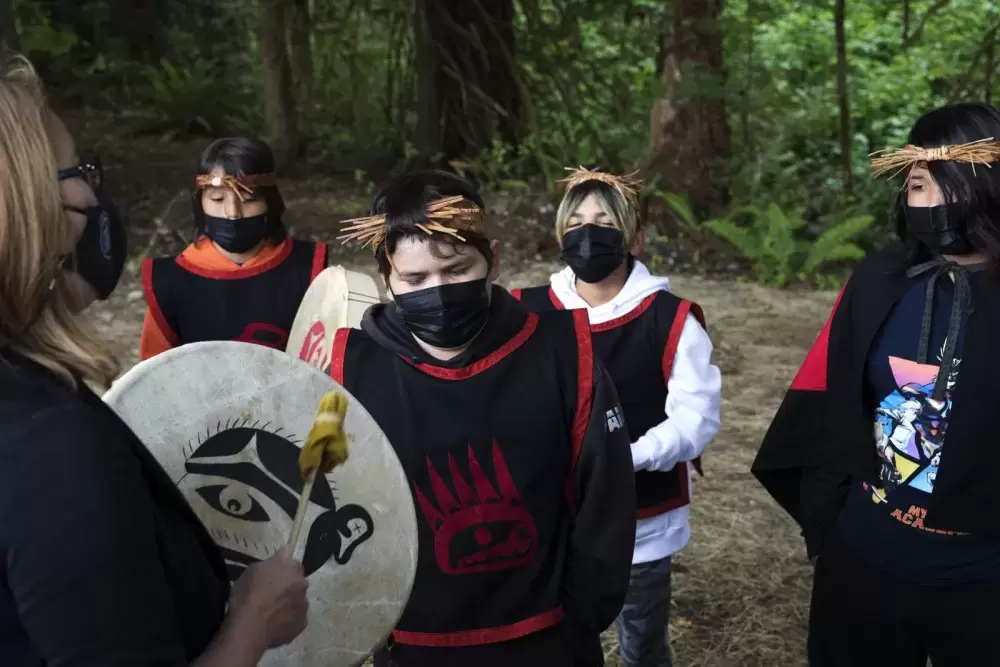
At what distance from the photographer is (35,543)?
1.05m

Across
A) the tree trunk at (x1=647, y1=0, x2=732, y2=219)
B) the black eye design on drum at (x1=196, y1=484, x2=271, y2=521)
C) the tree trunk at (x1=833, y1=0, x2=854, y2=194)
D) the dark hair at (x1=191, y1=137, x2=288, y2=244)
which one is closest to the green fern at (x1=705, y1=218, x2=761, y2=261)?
the tree trunk at (x1=647, y1=0, x2=732, y2=219)

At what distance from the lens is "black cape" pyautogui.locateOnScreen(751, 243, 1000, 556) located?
2244 mm

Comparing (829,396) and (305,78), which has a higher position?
(305,78)

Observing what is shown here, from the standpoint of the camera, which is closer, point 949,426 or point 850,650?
point 949,426

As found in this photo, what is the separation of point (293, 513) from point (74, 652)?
85 cm

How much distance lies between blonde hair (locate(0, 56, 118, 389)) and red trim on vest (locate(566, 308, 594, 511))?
3.78 ft

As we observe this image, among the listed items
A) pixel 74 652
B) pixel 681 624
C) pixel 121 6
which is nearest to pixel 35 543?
pixel 74 652

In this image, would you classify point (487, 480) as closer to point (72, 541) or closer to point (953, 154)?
point (72, 541)

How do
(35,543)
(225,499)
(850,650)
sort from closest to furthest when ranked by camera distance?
1. (35,543)
2. (225,499)
3. (850,650)

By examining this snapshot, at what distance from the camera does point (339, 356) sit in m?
2.25

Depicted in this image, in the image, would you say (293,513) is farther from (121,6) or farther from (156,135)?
(121,6)

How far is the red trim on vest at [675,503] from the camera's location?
2.92 meters

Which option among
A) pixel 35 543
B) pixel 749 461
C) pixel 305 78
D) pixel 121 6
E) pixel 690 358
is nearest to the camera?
pixel 35 543

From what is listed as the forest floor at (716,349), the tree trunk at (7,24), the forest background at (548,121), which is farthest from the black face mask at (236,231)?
the tree trunk at (7,24)
